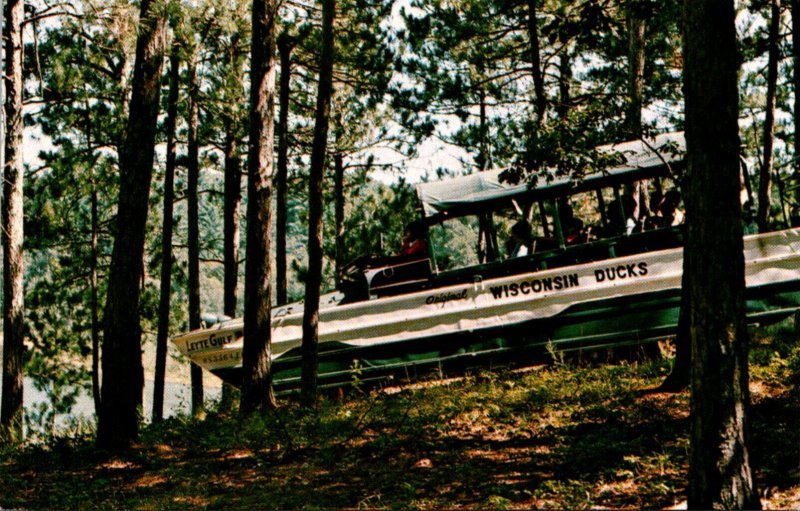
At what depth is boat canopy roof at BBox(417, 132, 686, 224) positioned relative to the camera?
11617mm

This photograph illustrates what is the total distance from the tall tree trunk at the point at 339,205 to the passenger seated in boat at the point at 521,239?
11.7 metres

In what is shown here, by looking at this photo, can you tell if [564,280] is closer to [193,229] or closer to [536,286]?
[536,286]

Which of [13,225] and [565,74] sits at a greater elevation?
[565,74]

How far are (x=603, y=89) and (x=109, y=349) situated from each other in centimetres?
1482

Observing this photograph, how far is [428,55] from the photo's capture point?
65.1 feet

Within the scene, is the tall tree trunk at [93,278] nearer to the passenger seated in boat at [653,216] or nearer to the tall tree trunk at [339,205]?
the tall tree trunk at [339,205]

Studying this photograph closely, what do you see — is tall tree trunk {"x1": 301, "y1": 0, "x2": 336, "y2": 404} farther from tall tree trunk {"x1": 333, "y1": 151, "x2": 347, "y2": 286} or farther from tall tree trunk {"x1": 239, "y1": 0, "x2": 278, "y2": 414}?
tall tree trunk {"x1": 333, "y1": 151, "x2": 347, "y2": 286}

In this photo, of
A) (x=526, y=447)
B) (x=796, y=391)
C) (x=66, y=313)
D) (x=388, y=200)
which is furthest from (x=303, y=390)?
(x=66, y=313)

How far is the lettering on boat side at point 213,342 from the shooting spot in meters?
12.8

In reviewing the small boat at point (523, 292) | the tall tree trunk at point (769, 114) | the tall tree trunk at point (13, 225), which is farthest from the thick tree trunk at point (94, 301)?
the tall tree trunk at point (769, 114)

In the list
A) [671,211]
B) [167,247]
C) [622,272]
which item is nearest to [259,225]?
[622,272]

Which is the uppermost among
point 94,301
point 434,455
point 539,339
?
point 94,301

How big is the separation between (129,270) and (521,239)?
584 centimetres

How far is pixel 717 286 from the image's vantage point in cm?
531
